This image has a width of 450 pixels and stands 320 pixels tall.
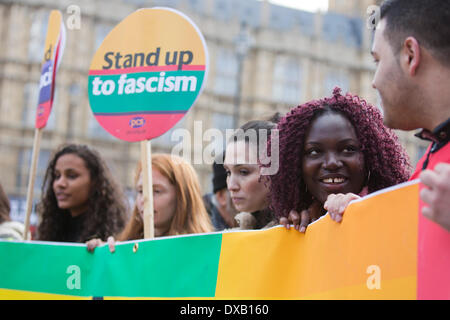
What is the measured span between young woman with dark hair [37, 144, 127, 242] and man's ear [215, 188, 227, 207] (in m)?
0.84

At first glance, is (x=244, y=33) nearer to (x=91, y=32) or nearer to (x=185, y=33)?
(x=91, y=32)

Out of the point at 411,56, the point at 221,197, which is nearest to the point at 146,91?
the point at 411,56

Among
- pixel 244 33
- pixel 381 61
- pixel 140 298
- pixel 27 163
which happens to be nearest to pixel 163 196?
pixel 140 298

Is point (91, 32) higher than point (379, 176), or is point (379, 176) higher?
point (91, 32)

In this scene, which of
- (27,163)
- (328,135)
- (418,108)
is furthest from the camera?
(27,163)

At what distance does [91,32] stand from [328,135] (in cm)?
2056

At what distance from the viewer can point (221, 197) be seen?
4137 millimetres

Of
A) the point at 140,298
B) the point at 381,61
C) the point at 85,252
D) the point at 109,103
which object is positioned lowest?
the point at 140,298

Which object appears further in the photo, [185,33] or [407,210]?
[185,33]

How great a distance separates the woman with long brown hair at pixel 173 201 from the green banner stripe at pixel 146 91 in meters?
0.43

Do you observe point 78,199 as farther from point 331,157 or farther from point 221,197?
point 331,157

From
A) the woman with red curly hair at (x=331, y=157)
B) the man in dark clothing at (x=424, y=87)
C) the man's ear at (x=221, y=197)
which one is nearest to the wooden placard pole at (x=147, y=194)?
the woman with red curly hair at (x=331, y=157)

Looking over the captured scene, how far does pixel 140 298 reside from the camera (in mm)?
2109

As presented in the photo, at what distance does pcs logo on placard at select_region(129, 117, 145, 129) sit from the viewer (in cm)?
253
